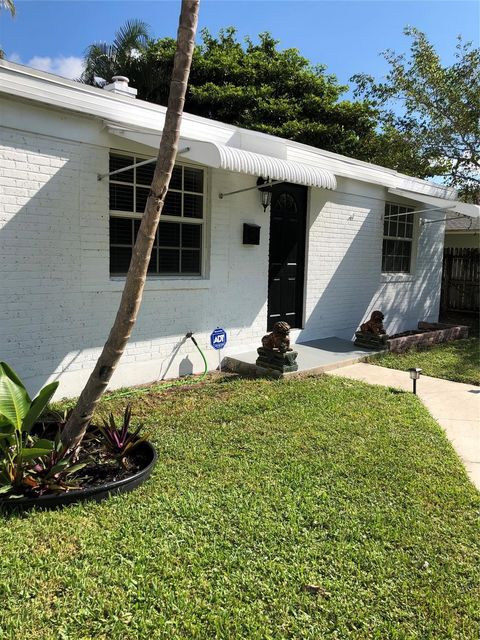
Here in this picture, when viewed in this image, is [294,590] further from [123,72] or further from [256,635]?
[123,72]

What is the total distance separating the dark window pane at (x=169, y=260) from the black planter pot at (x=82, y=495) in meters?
3.38

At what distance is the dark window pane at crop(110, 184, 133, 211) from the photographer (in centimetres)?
578

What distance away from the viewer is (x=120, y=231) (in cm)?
591

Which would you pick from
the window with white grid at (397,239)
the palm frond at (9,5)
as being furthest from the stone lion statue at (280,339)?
the palm frond at (9,5)

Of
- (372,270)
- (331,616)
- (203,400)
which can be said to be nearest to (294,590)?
(331,616)

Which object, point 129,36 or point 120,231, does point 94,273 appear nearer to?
point 120,231

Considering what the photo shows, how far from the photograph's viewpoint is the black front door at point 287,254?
7980 millimetres

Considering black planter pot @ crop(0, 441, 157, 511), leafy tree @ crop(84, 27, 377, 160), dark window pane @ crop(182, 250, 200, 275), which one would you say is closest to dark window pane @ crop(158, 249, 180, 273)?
dark window pane @ crop(182, 250, 200, 275)

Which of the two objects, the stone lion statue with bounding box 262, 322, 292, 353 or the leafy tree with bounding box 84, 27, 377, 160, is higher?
the leafy tree with bounding box 84, 27, 377, 160

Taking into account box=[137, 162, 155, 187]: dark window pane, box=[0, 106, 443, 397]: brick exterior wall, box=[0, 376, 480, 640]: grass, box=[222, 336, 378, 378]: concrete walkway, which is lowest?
box=[0, 376, 480, 640]: grass

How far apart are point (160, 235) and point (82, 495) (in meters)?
3.88

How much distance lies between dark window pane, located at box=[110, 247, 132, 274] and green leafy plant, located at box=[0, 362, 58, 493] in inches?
104

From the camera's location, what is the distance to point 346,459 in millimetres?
4035

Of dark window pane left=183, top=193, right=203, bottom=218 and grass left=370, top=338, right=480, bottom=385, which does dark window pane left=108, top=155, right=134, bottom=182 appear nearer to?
dark window pane left=183, top=193, right=203, bottom=218
